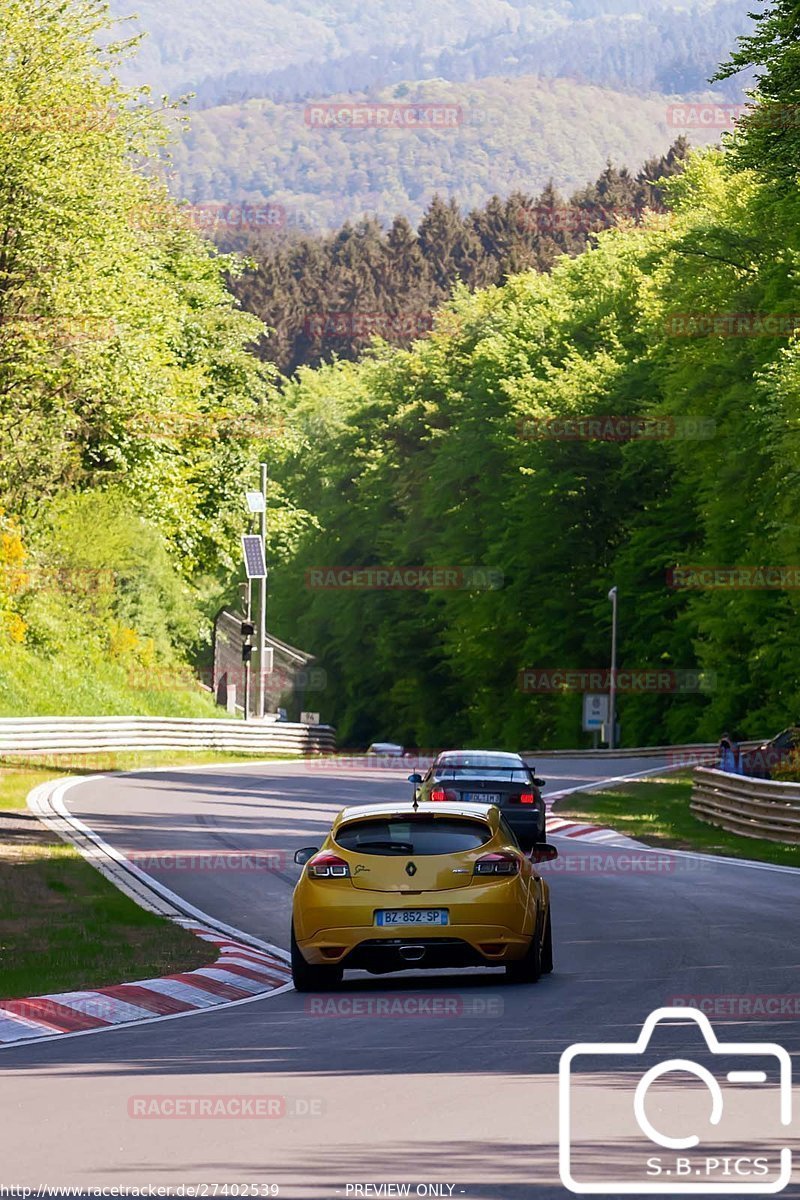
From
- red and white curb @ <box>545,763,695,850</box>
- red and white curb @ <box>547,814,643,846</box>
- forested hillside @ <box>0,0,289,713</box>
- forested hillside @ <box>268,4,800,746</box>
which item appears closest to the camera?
red and white curb @ <box>545,763,695,850</box>

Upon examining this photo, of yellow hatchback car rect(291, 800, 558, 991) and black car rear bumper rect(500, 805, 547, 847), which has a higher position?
yellow hatchback car rect(291, 800, 558, 991)

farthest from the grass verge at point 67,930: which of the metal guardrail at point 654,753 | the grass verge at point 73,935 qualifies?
the metal guardrail at point 654,753

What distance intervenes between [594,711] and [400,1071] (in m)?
66.2

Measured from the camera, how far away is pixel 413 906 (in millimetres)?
15117

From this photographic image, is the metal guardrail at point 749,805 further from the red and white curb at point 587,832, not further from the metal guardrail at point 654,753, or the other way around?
the metal guardrail at point 654,753

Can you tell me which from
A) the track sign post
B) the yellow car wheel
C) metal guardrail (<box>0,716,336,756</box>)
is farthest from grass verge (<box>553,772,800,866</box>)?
the yellow car wheel

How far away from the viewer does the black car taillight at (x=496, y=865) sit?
1531 cm

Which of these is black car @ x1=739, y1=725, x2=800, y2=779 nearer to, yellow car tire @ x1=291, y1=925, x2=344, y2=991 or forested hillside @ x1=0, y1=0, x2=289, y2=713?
forested hillside @ x1=0, y1=0, x2=289, y2=713

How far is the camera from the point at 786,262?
53.2 m

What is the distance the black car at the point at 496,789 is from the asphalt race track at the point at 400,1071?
241 inches

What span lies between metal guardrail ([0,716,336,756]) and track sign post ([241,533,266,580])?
4.80 meters

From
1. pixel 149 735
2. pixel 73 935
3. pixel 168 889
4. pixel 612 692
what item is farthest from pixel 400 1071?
pixel 612 692

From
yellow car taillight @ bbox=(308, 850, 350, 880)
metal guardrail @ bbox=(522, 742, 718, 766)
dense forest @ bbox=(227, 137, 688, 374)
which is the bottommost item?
metal guardrail @ bbox=(522, 742, 718, 766)

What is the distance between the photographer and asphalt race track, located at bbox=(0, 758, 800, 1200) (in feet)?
26.5
